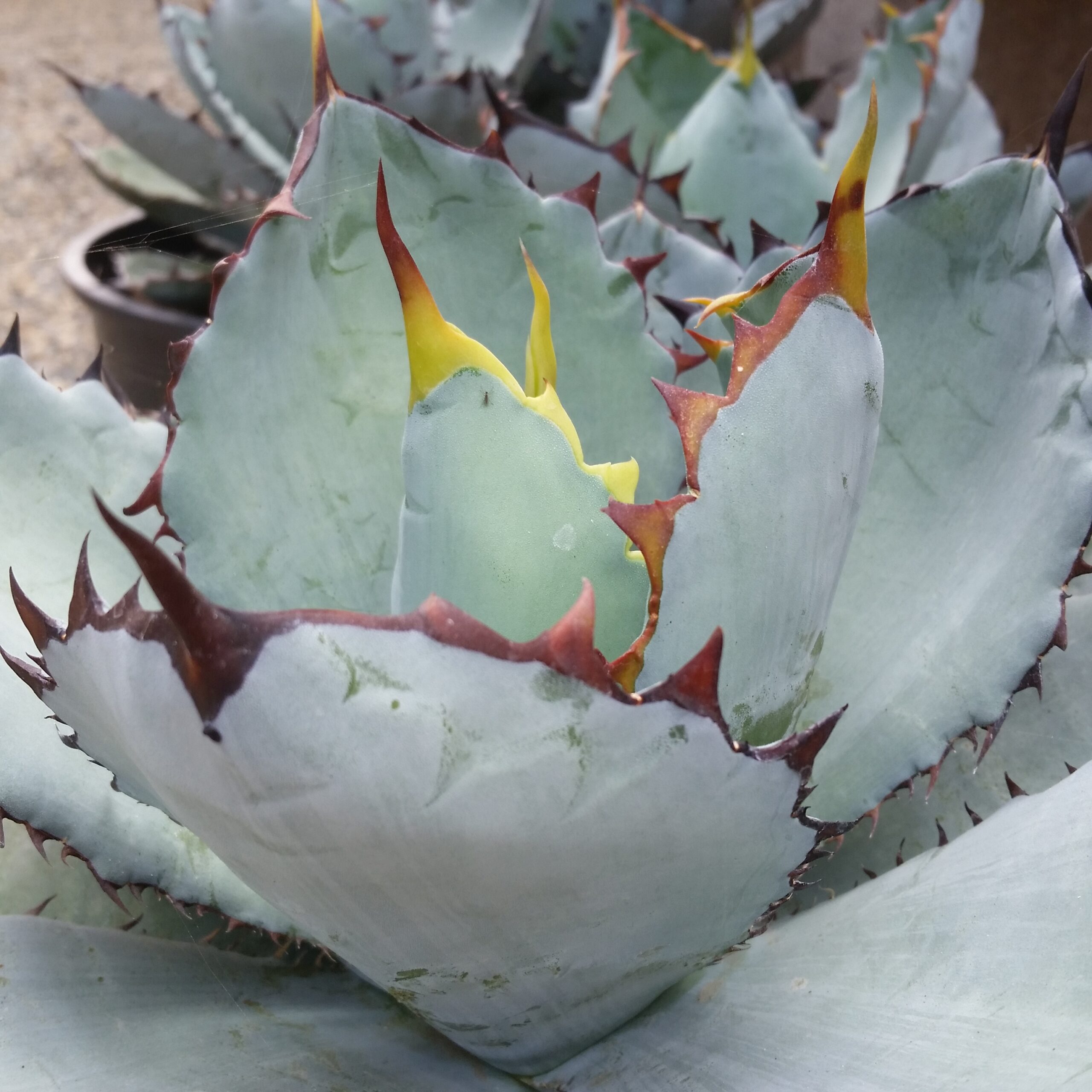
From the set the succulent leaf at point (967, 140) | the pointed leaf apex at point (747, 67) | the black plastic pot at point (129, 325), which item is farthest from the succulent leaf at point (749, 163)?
the black plastic pot at point (129, 325)

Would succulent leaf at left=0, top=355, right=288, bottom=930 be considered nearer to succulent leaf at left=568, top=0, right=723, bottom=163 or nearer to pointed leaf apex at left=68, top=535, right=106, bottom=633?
pointed leaf apex at left=68, top=535, right=106, bottom=633

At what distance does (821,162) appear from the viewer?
91 cm

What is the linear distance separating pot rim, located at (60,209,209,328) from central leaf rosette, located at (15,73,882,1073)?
0.86 metres

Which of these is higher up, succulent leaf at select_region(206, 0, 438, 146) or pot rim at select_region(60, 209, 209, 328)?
succulent leaf at select_region(206, 0, 438, 146)

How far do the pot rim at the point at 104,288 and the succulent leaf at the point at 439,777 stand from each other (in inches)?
36.6

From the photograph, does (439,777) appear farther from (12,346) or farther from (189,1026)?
(12,346)

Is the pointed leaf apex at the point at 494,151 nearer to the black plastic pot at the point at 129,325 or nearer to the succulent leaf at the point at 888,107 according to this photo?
the succulent leaf at the point at 888,107

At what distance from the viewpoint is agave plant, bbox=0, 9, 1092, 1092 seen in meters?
0.33

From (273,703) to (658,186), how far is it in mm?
568

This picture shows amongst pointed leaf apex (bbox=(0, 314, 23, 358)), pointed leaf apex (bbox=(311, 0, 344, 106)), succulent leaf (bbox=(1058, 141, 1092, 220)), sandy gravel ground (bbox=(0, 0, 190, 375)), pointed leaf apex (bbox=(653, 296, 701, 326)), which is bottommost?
sandy gravel ground (bbox=(0, 0, 190, 375))

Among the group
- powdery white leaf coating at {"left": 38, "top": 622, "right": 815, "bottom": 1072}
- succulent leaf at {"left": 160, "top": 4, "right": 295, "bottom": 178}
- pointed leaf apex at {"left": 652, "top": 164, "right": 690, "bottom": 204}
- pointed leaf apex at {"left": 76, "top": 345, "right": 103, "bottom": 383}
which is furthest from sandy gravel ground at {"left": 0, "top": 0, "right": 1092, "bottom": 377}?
powdery white leaf coating at {"left": 38, "top": 622, "right": 815, "bottom": 1072}

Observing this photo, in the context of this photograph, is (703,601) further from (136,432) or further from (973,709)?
(136,432)

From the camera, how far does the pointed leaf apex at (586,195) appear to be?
551mm

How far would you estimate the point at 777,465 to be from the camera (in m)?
0.39
